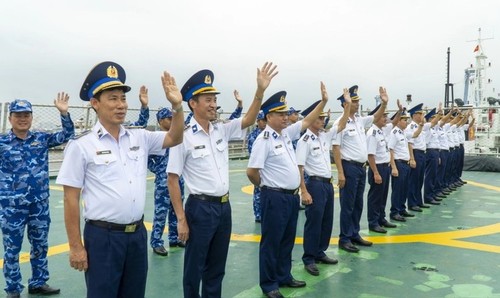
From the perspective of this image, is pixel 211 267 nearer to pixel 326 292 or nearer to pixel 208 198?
pixel 208 198

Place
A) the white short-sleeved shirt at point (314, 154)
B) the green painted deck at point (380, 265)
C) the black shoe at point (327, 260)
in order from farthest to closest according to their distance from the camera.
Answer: the black shoe at point (327, 260), the white short-sleeved shirt at point (314, 154), the green painted deck at point (380, 265)

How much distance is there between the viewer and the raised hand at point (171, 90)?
2787 mm

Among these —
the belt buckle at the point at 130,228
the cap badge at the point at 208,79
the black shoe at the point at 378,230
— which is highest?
the cap badge at the point at 208,79

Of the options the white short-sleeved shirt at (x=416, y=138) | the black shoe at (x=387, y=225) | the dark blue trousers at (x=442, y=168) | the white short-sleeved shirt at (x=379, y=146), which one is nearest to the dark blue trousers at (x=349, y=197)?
the white short-sleeved shirt at (x=379, y=146)

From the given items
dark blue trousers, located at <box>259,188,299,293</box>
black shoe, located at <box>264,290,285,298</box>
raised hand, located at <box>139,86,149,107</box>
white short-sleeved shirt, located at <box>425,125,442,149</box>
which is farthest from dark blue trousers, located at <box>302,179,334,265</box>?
white short-sleeved shirt, located at <box>425,125,442,149</box>

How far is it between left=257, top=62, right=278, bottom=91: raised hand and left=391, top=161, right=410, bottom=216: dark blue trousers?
493cm

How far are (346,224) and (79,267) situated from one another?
3906 millimetres

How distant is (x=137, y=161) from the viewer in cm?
275

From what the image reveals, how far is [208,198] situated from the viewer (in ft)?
11.2

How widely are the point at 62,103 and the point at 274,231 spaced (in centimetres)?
231

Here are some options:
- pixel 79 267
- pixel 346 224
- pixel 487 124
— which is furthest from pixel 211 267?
pixel 487 124

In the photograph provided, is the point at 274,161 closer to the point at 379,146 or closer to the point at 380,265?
the point at 380,265

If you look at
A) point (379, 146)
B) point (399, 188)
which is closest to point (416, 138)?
point (399, 188)

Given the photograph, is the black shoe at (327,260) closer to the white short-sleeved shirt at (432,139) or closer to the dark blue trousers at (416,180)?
the dark blue trousers at (416,180)
